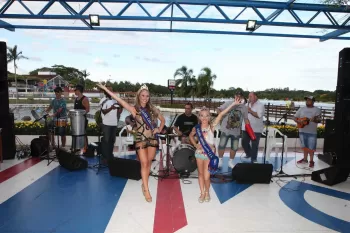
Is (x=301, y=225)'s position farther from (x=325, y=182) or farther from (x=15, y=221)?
(x=15, y=221)

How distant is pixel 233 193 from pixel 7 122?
5807mm

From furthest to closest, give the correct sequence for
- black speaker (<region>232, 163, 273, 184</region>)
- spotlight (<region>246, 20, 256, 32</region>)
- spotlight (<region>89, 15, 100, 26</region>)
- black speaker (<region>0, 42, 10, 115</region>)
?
spotlight (<region>246, 20, 256, 32</region>) < spotlight (<region>89, 15, 100, 26</region>) < black speaker (<region>0, 42, 10, 115</region>) < black speaker (<region>232, 163, 273, 184</region>)

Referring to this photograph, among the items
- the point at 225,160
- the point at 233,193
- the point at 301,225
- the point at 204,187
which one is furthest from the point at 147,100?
the point at 225,160

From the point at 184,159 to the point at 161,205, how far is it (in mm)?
1271

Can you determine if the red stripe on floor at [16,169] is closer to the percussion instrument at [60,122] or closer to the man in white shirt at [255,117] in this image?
the percussion instrument at [60,122]

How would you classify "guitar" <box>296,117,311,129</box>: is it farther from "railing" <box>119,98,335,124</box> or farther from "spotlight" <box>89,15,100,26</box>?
"spotlight" <box>89,15,100,26</box>

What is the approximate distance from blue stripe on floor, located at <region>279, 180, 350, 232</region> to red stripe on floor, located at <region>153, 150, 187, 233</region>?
5.91 feet

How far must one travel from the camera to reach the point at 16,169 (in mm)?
5461

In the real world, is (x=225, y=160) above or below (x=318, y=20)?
below

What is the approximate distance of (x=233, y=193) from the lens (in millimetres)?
4320

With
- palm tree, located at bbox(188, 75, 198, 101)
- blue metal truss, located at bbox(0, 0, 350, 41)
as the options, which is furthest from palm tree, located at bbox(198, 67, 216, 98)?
blue metal truss, located at bbox(0, 0, 350, 41)

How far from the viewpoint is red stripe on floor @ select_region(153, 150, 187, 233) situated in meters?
3.14

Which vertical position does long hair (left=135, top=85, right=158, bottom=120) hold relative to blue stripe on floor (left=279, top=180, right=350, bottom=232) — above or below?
above

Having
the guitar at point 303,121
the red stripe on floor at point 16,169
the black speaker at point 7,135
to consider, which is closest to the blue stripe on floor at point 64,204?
the red stripe on floor at point 16,169
